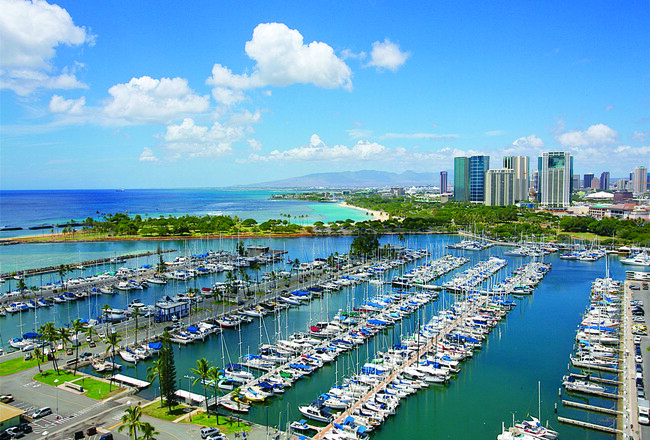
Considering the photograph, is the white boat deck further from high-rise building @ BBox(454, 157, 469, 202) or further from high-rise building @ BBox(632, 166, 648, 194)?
high-rise building @ BBox(632, 166, 648, 194)

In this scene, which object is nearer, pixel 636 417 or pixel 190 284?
pixel 636 417

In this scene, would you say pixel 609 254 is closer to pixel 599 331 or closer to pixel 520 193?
pixel 599 331

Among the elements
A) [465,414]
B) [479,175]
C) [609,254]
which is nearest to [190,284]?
[465,414]

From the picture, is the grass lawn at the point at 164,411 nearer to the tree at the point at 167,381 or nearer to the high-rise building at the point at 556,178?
the tree at the point at 167,381

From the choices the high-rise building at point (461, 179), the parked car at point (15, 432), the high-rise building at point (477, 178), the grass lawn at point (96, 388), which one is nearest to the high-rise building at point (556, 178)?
the high-rise building at point (477, 178)

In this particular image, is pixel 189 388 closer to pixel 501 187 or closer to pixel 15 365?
pixel 15 365

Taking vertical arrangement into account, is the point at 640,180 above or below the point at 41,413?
above

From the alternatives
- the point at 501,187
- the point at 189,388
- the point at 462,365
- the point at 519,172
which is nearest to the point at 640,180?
the point at 519,172

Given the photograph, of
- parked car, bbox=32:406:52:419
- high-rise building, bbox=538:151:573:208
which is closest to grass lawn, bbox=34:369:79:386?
parked car, bbox=32:406:52:419
